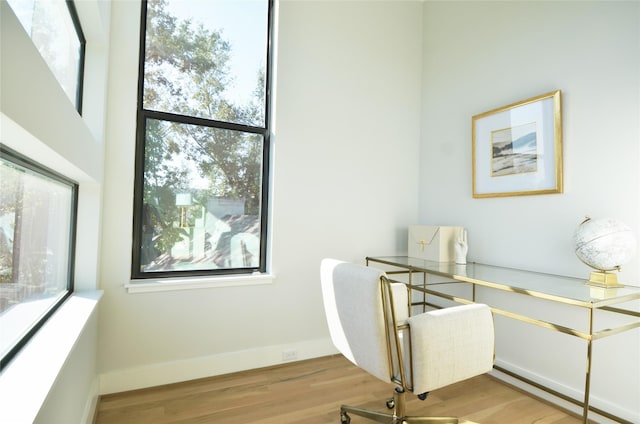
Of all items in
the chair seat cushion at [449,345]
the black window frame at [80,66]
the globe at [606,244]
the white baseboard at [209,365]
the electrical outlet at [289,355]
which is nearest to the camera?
the chair seat cushion at [449,345]

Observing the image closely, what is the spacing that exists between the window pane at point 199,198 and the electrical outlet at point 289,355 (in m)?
0.68

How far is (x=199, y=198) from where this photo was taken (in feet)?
7.63

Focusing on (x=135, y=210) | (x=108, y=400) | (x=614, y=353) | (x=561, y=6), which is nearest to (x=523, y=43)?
(x=561, y=6)

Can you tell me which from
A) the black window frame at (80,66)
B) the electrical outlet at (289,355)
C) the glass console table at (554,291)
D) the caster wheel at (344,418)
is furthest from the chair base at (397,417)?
the black window frame at (80,66)

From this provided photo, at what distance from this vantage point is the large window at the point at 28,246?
37.9 inches

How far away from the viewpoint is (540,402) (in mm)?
2062

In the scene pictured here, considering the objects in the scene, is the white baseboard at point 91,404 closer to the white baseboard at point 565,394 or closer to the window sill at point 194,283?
the window sill at point 194,283

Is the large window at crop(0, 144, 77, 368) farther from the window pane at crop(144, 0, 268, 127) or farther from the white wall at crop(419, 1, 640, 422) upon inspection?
the white wall at crop(419, 1, 640, 422)

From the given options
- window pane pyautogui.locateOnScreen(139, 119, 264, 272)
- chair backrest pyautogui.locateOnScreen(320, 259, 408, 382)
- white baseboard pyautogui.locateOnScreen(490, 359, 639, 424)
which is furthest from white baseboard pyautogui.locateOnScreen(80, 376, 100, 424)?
white baseboard pyautogui.locateOnScreen(490, 359, 639, 424)

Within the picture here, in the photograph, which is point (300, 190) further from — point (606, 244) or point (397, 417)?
point (606, 244)

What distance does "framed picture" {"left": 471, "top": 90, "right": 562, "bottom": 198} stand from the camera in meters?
2.09

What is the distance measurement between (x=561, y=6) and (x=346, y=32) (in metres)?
1.45

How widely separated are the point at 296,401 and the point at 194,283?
956 millimetres

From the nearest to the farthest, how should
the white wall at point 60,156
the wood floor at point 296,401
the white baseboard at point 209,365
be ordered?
1. the white wall at point 60,156
2. the wood floor at point 296,401
3. the white baseboard at point 209,365
